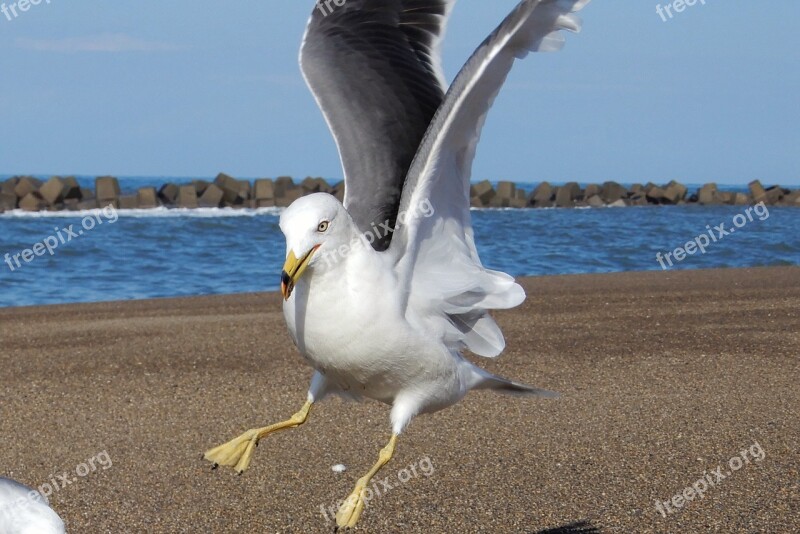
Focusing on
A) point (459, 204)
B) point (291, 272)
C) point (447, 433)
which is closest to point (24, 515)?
point (291, 272)

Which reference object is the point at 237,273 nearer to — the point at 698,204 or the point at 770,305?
the point at 770,305

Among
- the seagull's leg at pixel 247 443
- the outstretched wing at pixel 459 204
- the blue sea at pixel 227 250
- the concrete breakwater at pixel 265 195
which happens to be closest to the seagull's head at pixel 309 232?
the outstretched wing at pixel 459 204

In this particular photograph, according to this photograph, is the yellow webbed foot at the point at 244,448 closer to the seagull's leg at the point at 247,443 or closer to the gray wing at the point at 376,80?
the seagull's leg at the point at 247,443

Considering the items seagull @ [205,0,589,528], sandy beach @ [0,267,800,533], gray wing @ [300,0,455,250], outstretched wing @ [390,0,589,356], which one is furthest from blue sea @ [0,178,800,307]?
outstretched wing @ [390,0,589,356]

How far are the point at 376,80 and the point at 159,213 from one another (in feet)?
99.9

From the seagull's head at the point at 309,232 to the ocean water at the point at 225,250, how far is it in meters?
11.8

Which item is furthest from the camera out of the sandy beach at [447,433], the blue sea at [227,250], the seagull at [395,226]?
the blue sea at [227,250]

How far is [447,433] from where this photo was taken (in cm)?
700

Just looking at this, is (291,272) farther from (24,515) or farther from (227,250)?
(227,250)

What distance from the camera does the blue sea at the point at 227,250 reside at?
17250mm

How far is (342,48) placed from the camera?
20.0ft

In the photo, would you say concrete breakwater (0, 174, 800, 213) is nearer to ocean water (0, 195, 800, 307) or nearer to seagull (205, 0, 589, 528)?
ocean water (0, 195, 800, 307)

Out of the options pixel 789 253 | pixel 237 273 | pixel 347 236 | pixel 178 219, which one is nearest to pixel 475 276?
pixel 347 236

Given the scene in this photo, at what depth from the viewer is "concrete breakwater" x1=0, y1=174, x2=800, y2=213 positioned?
1464 inches
